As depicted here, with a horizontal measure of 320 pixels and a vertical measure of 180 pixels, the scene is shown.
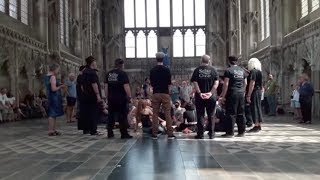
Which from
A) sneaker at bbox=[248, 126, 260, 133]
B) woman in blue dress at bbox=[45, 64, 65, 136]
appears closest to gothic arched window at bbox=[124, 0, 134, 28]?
woman in blue dress at bbox=[45, 64, 65, 136]

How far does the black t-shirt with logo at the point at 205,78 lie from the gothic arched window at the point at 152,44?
97.7ft

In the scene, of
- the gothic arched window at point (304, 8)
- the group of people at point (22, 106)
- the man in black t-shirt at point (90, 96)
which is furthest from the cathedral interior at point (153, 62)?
the group of people at point (22, 106)

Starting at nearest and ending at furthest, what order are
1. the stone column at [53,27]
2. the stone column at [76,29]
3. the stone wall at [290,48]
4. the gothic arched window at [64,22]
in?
the stone wall at [290,48]
the stone column at [53,27]
the gothic arched window at [64,22]
the stone column at [76,29]

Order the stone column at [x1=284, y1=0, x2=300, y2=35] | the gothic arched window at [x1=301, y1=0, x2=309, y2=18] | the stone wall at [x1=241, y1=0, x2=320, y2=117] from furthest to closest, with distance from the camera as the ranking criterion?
1. the stone column at [x1=284, y1=0, x2=300, y2=35]
2. the gothic arched window at [x1=301, y1=0, x2=309, y2=18]
3. the stone wall at [x1=241, y1=0, x2=320, y2=117]

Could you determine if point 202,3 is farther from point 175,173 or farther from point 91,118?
point 175,173

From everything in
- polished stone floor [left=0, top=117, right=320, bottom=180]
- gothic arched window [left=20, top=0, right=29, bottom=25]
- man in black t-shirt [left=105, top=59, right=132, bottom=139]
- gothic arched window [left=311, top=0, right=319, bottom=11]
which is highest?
gothic arched window [left=20, top=0, right=29, bottom=25]

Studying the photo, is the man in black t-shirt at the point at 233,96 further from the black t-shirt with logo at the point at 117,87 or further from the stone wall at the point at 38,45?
the stone wall at the point at 38,45

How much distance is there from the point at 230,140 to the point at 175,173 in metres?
4.01

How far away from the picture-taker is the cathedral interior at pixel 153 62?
6.01 m

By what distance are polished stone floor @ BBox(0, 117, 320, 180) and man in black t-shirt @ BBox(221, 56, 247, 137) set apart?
1.90 ft

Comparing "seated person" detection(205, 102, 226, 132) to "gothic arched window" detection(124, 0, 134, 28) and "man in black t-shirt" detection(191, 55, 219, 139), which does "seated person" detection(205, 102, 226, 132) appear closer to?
"man in black t-shirt" detection(191, 55, 219, 139)

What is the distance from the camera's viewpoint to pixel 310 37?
18.1 metres

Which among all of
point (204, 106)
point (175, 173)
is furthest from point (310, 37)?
point (175, 173)

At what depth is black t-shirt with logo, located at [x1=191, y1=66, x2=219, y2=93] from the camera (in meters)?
9.76
